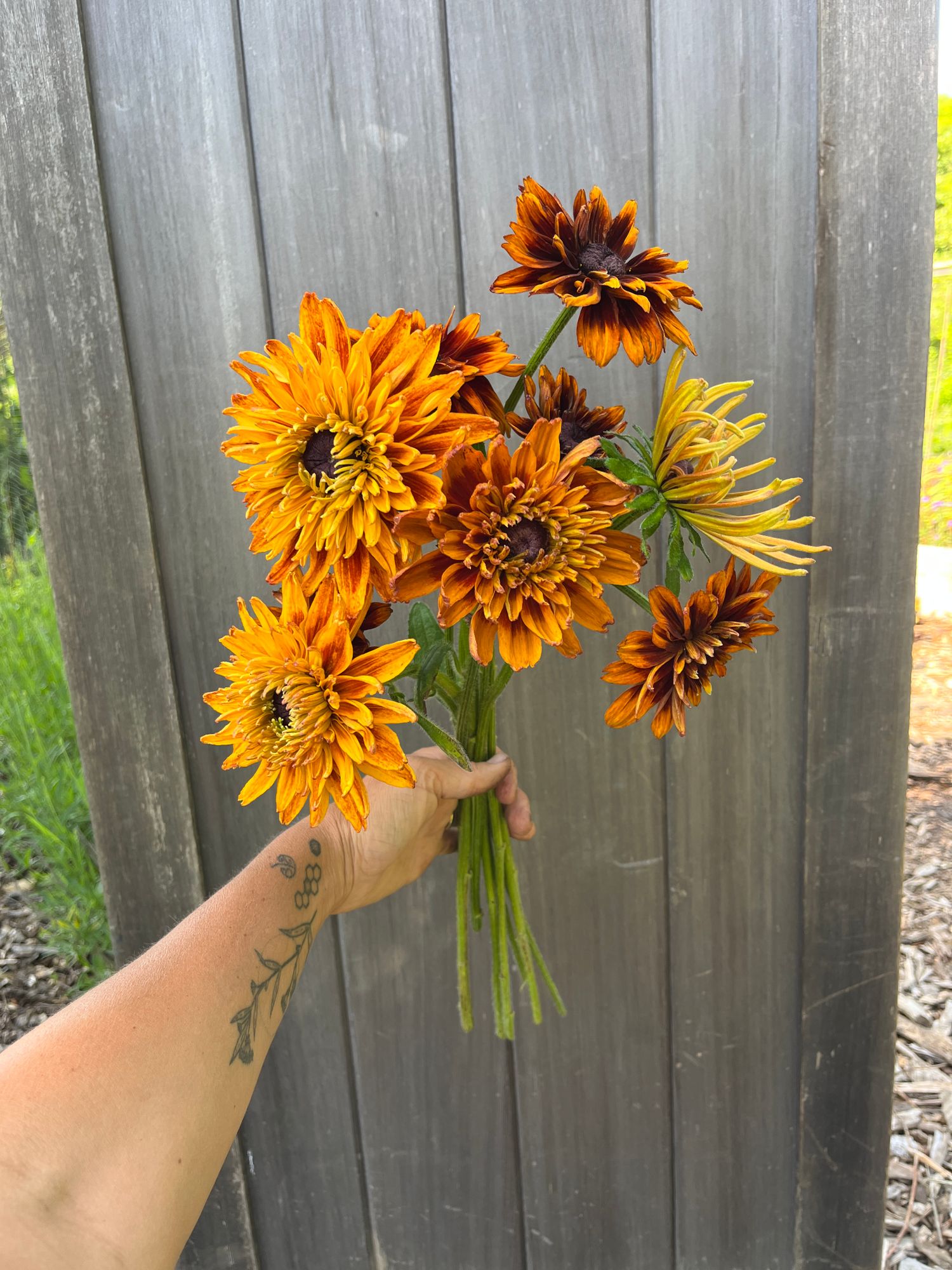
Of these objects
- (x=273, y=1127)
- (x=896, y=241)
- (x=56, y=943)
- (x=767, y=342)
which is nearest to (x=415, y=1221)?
(x=273, y=1127)

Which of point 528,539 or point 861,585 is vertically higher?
point 528,539

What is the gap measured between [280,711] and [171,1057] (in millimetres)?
242

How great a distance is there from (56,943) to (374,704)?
1298 millimetres

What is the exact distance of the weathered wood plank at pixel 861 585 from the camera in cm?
77

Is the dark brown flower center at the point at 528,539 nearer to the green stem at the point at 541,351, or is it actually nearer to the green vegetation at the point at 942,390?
the green stem at the point at 541,351

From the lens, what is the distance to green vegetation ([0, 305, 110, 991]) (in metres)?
1.46

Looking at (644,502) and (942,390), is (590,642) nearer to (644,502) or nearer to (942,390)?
(644,502)

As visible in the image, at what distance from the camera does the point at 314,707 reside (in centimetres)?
46

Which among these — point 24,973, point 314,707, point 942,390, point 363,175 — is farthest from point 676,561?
point 942,390

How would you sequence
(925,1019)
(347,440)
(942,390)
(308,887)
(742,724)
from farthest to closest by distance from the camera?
1. (942,390)
2. (925,1019)
3. (742,724)
4. (308,887)
5. (347,440)

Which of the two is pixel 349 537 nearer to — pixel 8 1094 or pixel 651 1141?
pixel 8 1094

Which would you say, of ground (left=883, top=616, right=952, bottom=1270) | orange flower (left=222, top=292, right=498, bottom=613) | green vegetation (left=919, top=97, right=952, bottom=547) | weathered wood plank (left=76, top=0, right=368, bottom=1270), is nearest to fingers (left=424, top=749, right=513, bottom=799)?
orange flower (left=222, top=292, right=498, bottom=613)

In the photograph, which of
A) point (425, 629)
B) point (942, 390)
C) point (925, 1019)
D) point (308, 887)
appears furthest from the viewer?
point (942, 390)

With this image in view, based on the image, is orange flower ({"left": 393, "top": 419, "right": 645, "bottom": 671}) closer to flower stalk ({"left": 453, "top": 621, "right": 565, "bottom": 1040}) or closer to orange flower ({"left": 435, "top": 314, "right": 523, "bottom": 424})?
orange flower ({"left": 435, "top": 314, "right": 523, "bottom": 424})
